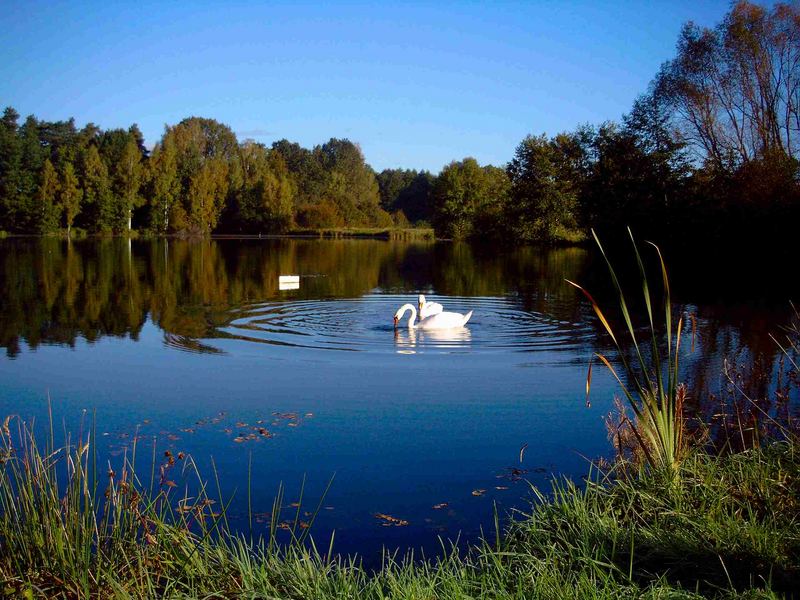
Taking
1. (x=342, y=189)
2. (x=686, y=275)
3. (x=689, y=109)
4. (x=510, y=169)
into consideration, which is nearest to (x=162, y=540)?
(x=686, y=275)

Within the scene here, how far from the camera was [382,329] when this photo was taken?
17219 mm

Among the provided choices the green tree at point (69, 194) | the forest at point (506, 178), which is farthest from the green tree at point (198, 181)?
the green tree at point (69, 194)

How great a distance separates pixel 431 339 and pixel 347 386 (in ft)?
16.0

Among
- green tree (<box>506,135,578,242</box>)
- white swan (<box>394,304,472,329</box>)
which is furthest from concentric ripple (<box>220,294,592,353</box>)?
green tree (<box>506,135,578,242</box>)

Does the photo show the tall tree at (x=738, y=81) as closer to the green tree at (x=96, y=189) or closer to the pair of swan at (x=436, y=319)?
the pair of swan at (x=436, y=319)

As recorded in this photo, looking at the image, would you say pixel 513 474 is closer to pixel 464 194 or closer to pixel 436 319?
pixel 436 319

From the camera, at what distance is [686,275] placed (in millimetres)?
33469

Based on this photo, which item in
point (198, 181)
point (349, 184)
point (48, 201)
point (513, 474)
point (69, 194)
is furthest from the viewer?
point (349, 184)

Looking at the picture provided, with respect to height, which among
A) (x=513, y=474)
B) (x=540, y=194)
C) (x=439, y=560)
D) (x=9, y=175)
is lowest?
(x=513, y=474)

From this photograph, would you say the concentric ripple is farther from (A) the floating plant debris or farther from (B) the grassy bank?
(B) the grassy bank

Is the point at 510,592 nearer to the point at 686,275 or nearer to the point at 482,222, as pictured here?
the point at 686,275

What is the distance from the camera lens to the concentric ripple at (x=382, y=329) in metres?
15.1

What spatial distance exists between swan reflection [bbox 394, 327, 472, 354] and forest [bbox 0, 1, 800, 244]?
20453 millimetres

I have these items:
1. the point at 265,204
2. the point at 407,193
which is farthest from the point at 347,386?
the point at 407,193
